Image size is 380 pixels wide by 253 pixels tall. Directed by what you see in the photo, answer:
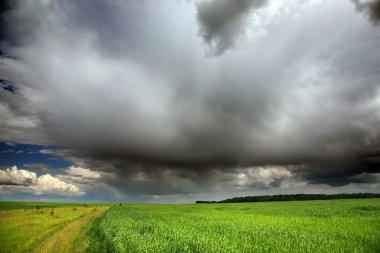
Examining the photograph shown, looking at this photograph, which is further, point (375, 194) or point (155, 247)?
point (375, 194)

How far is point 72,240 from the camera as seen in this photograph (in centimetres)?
2486

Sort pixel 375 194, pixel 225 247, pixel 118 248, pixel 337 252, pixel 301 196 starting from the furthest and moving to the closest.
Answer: pixel 301 196 → pixel 375 194 → pixel 118 248 → pixel 225 247 → pixel 337 252

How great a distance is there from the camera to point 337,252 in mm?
14367

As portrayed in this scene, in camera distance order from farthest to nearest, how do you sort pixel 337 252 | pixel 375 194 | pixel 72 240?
pixel 375 194
pixel 72 240
pixel 337 252

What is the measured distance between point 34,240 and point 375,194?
199955mm

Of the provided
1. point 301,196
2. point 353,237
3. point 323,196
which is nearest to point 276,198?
point 301,196

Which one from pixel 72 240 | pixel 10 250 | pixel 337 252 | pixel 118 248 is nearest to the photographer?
pixel 337 252

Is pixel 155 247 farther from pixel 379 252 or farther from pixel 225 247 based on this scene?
pixel 379 252

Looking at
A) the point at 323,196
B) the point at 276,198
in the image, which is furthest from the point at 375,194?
the point at 276,198

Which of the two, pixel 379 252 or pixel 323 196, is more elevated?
pixel 323 196

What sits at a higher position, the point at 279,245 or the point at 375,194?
the point at 375,194

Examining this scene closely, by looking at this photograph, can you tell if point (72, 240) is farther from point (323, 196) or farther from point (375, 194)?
point (375, 194)

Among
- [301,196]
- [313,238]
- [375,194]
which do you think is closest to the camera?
[313,238]

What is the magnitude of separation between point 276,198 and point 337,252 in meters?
185
